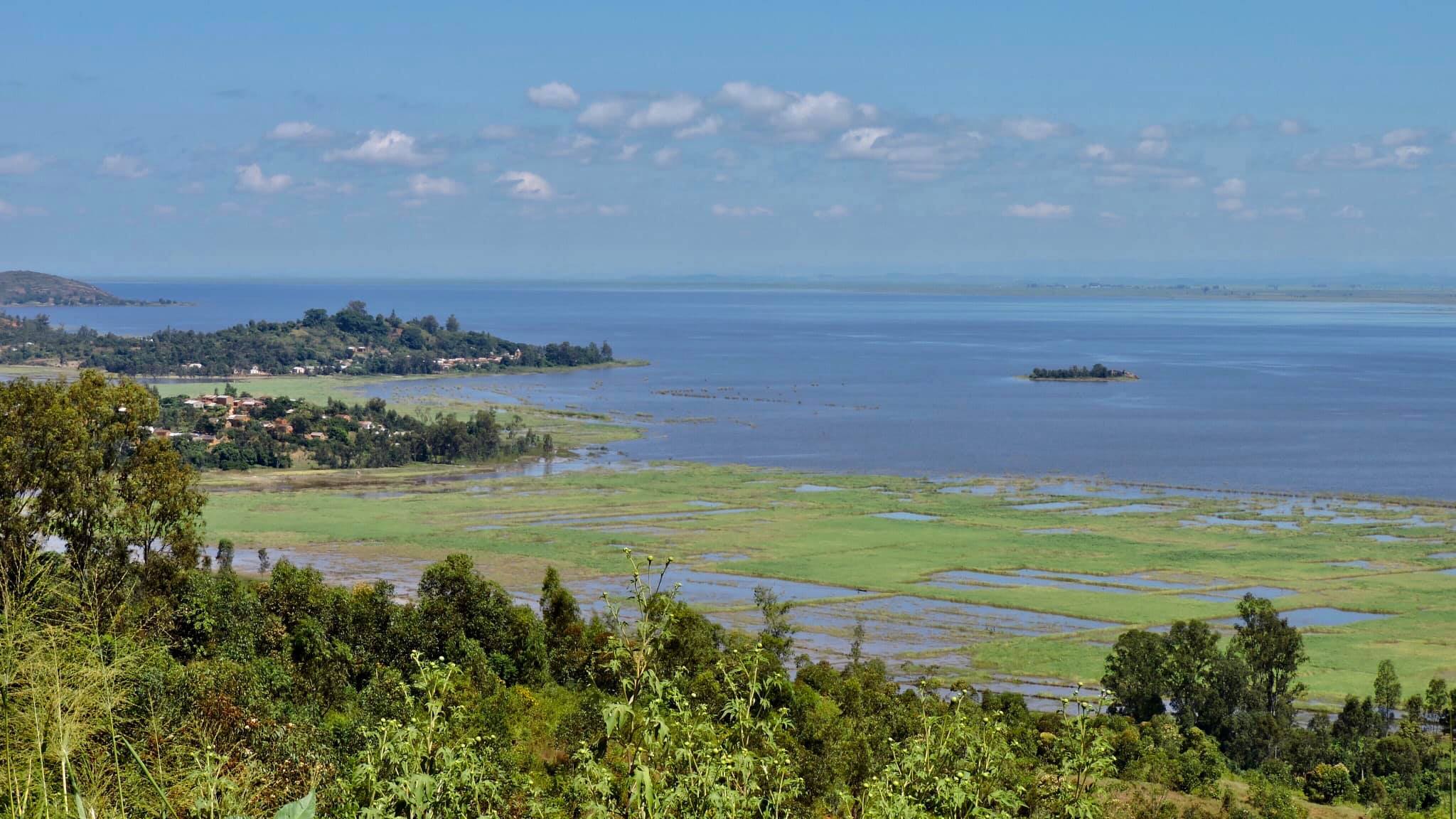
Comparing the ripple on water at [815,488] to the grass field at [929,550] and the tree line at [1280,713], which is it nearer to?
the grass field at [929,550]

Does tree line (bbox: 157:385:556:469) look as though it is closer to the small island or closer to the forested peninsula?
the forested peninsula

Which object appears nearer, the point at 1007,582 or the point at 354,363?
the point at 1007,582

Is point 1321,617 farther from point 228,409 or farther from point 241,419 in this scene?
point 228,409

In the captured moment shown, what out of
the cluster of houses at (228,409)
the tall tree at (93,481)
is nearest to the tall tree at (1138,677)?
the tall tree at (93,481)

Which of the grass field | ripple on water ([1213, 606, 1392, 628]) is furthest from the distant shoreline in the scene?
ripple on water ([1213, 606, 1392, 628])

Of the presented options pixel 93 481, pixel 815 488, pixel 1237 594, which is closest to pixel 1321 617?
pixel 1237 594

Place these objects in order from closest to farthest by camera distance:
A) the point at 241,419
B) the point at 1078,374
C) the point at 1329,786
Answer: the point at 1329,786
the point at 241,419
the point at 1078,374

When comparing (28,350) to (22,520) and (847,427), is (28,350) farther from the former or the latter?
(22,520)
